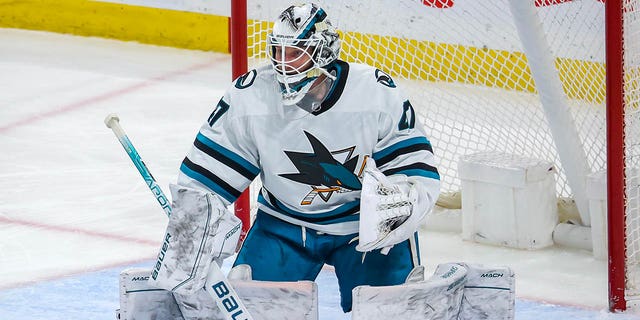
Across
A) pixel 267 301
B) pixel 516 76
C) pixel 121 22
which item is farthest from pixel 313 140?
pixel 121 22

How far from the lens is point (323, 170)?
357 cm

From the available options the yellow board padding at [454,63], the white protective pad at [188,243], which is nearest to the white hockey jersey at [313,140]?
the white protective pad at [188,243]

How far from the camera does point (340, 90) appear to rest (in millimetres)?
3543

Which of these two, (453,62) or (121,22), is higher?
(121,22)

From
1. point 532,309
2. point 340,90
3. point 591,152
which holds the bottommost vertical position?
point 532,309

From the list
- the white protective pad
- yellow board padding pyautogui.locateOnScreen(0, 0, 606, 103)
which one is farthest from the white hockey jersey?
yellow board padding pyautogui.locateOnScreen(0, 0, 606, 103)

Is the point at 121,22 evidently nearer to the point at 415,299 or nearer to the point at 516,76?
the point at 516,76

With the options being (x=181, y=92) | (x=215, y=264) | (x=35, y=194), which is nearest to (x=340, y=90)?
(x=215, y=264)

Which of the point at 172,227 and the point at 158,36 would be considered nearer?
the point at 172,227

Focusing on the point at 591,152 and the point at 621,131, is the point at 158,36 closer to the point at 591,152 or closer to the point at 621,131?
the point at 591,152

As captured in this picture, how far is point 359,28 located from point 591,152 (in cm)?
93

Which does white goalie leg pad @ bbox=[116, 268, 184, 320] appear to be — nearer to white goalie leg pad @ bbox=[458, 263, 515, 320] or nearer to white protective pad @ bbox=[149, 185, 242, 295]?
white protective pad @ bbox=[149, 185, 242, 295]

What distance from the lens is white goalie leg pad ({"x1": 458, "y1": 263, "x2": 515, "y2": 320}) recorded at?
346cm

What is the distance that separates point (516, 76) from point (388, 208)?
251 cm
